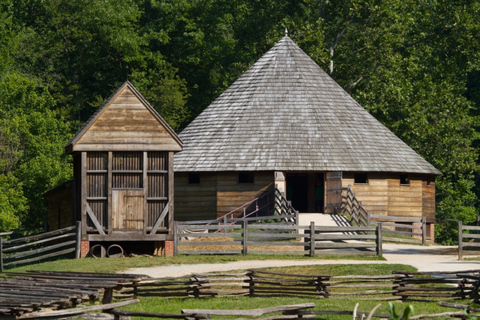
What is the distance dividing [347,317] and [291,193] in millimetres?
28254

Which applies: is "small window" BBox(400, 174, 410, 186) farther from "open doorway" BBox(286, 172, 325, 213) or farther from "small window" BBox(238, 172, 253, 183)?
"small window" BBox(238, 172, 253, 183)

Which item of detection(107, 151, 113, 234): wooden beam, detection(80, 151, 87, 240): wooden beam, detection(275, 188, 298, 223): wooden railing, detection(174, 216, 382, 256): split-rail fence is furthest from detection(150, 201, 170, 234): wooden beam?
detection(275, 188, 298, 223): wooden railing

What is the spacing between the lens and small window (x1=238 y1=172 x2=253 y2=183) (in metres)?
45.4

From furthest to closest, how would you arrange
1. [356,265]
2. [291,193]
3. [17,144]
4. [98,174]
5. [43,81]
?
[43,81] < [17,144] < [291,193] < [98,174] < [356,265]

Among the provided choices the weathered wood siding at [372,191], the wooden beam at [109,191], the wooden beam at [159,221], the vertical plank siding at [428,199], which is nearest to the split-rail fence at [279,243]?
the wooden beam at [159,221]

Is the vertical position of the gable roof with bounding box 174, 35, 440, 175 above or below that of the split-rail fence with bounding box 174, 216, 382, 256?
above

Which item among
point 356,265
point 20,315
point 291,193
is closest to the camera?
point 20,315

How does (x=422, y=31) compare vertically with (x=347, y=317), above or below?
above

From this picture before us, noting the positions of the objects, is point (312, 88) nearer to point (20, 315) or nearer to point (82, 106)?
point (82, 106)

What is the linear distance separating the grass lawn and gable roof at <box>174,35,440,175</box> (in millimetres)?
11318

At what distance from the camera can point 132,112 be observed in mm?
35031

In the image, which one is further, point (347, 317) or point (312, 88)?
point (312, 88)

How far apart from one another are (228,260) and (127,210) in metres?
4.15

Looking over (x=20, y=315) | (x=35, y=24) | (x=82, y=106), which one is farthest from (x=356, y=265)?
(x=35, y=24)
